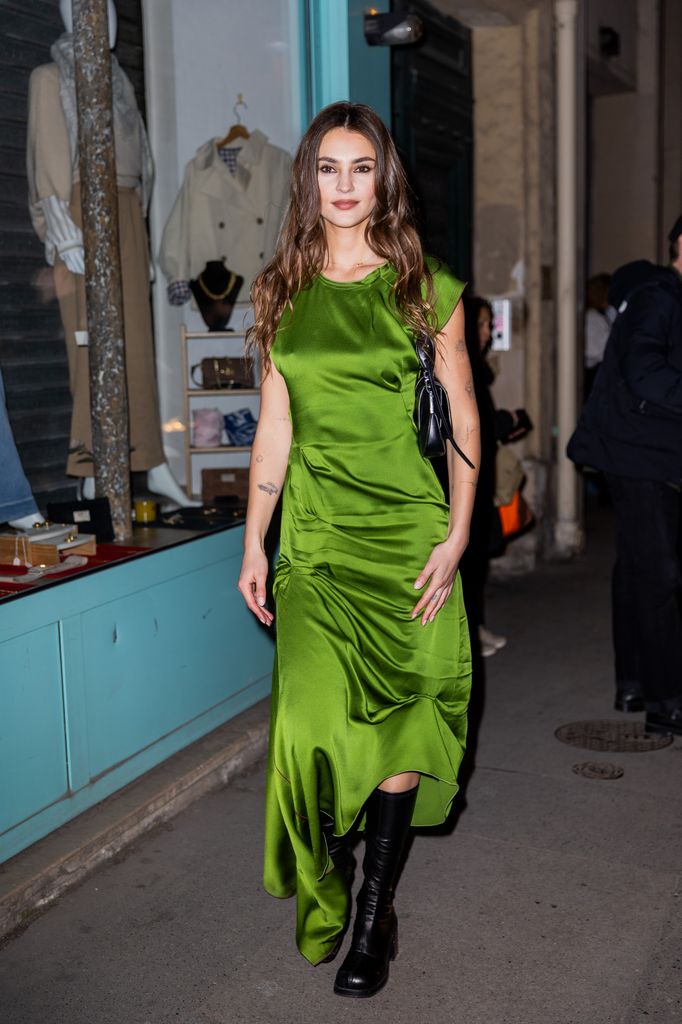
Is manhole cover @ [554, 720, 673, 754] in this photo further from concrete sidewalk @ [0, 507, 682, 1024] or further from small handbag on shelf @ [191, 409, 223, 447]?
small handbag on shelf @ [191, 409, 223, 447]

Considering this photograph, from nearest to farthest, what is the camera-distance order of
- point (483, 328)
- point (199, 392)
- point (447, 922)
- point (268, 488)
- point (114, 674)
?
1. point (268, 488)
2. point (447, 922)
3. point (114, 674)
4. point (199, 392)
5. point (483, 328)

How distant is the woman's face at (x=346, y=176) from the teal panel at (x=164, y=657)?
5.06 ft

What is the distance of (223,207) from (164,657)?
7.27 ft

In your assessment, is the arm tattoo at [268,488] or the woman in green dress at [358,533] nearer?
the woman in green dress at [358,533]

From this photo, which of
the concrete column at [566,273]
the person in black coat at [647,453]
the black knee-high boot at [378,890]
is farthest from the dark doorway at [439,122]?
the black knee-high boot at [378,890]

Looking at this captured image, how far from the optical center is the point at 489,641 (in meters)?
6.00

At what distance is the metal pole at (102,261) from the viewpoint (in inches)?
170

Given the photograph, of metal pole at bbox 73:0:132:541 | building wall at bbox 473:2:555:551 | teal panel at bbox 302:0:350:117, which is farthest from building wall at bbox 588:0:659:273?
metal pole at bbox 73:0:132:541

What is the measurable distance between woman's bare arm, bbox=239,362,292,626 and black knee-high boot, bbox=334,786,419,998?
21.7 inches

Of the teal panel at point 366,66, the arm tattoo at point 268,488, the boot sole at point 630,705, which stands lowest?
the boot sole at point 630,705

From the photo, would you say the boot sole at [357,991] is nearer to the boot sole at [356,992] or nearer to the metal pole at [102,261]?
the boot sole at [356,992]

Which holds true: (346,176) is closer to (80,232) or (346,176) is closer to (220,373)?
(80,232)

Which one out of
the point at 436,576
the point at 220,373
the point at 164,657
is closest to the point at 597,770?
the point at 164,657

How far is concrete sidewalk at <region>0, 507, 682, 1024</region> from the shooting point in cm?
285
